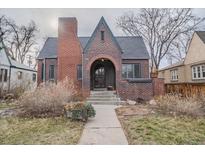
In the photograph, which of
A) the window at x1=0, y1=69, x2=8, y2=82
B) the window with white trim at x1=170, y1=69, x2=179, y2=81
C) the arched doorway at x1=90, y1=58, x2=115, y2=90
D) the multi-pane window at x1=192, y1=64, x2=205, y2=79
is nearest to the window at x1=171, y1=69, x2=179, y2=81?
the window with white trim at x1=170, y1=69, x2=179, y2=81

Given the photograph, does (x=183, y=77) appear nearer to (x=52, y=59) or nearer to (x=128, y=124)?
(x=52, y=59)

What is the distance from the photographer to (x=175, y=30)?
1962 centimetres

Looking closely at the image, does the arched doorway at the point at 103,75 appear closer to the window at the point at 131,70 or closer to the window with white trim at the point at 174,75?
the window at the point at 131,70

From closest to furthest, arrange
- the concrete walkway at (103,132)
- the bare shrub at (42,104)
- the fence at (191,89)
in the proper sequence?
the concrete walkway at (103,132)
the bare shrub at (42,104)
the fence at (191,89)

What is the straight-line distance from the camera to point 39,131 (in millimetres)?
4754

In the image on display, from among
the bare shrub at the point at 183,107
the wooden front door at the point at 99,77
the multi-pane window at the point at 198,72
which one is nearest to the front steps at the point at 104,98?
the bare shrub at the point at 183,107

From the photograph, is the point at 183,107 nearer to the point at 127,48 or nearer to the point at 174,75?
the point at 127,48

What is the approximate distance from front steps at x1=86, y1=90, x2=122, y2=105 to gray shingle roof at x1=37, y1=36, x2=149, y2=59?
14.8ft

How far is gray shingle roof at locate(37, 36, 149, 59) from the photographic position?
14.0 meters

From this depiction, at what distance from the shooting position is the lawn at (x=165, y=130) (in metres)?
4.14

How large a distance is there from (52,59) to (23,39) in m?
11.6

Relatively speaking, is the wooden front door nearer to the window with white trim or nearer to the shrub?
the shrub

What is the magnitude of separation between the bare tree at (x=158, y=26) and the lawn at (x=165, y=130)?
49.2 ft
